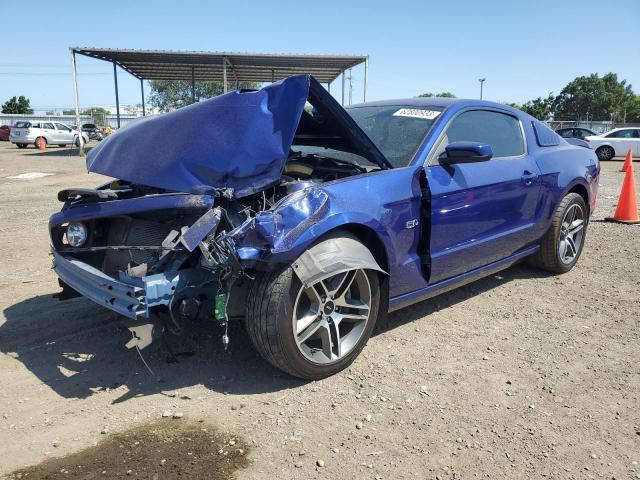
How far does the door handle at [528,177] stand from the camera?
171 inches

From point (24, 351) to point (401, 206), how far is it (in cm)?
273

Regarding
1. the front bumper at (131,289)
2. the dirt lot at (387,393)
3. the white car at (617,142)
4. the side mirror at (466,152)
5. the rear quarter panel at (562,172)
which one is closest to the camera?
the dirt lot at (387,393)

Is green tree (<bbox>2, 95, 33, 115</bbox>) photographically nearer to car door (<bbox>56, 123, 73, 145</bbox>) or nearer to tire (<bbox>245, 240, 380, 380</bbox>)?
car door (<bbox>56, 123, 73, 145</bbox>)

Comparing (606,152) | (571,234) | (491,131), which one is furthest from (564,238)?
(606,152)

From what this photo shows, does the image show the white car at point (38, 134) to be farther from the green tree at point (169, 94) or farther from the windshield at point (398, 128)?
the windshield at point (398, 128)

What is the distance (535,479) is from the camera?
2277 mm

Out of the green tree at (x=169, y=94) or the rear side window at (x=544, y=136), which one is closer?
the rear side window at (x=544, y=136)

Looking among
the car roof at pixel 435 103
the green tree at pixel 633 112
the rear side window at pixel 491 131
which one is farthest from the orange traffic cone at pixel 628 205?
the green tree at pixel 633 112

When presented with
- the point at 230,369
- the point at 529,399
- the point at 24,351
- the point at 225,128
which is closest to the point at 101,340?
the point at 24,351

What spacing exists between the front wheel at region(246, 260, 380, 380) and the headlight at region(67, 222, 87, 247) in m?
1.31

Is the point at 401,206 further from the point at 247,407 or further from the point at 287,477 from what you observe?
the point at 287,477

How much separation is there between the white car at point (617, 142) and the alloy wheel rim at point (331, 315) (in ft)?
67.8

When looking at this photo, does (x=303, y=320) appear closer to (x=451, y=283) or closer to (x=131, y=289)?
(x=131, y=289)

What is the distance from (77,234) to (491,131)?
3.31m
